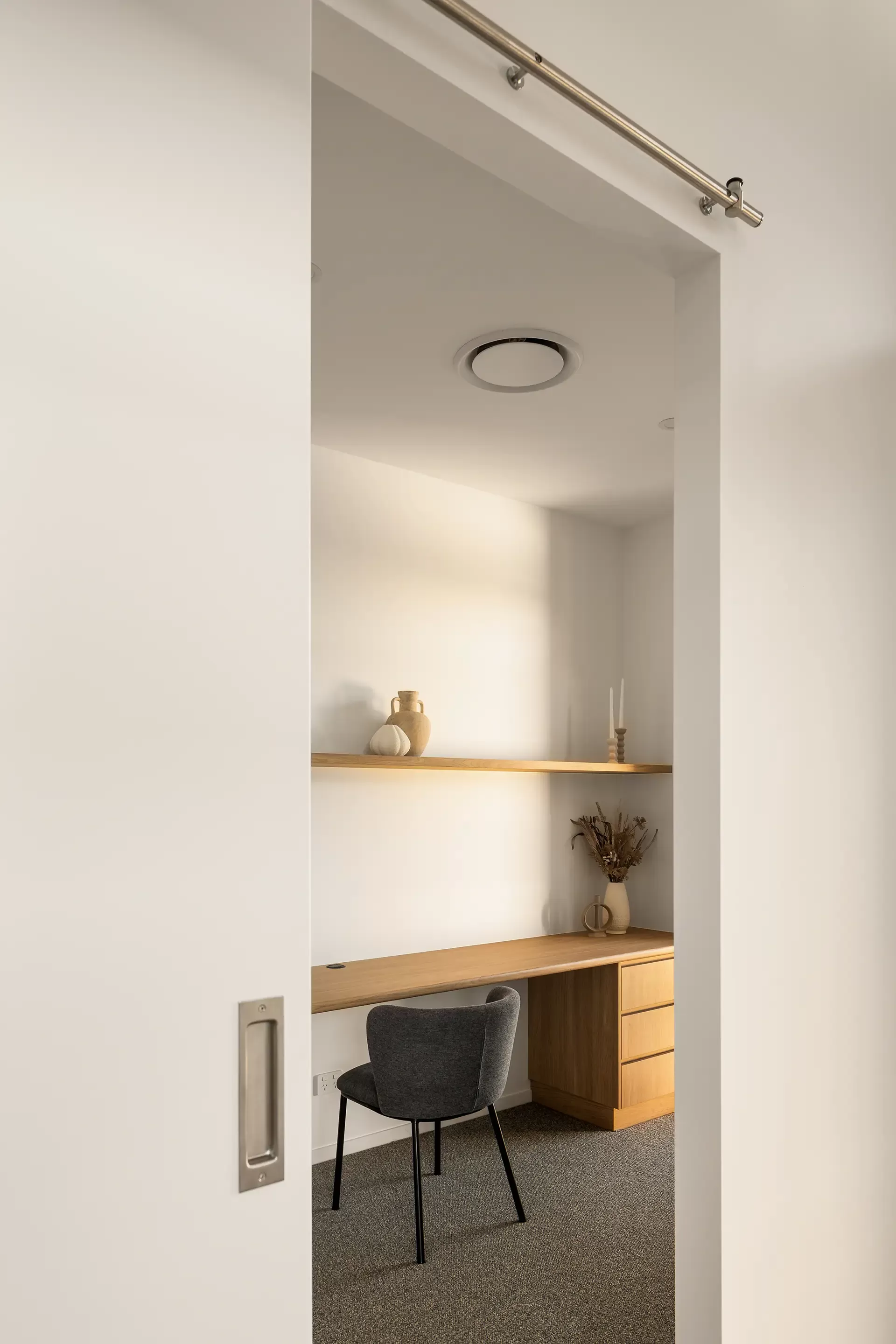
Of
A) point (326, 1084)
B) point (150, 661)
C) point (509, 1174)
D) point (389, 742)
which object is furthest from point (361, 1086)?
point (150, 661)

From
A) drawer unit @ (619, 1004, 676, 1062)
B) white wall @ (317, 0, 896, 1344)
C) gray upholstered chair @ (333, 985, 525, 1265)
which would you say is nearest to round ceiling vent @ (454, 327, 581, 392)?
white wall @ (317, 0, 896, 1344)

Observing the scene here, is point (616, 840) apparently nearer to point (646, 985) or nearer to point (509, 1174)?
point (646, 985)

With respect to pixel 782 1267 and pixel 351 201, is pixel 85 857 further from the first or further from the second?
pixel 351 201

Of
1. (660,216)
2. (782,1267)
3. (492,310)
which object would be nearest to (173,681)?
(660,216)

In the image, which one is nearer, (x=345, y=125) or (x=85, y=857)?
(x=85, y=857)

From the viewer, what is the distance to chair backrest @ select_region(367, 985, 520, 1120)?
2.74 metres

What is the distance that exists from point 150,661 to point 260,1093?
0.47 metres

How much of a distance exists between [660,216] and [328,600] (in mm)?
2406

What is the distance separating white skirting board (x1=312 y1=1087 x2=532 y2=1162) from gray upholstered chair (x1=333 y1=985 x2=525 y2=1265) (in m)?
0.70

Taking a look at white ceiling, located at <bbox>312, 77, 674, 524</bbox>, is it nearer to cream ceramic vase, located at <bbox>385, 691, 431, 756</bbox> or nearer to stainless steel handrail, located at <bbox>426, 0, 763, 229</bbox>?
stainless steel handrail, located at <bbox>426, 0, 763, 229</bbox>

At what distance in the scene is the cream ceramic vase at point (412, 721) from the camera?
3.70m

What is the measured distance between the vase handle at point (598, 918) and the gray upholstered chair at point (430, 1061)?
5.39 ft

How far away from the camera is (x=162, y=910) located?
924mm

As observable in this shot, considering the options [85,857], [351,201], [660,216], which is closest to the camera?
[85,857]
